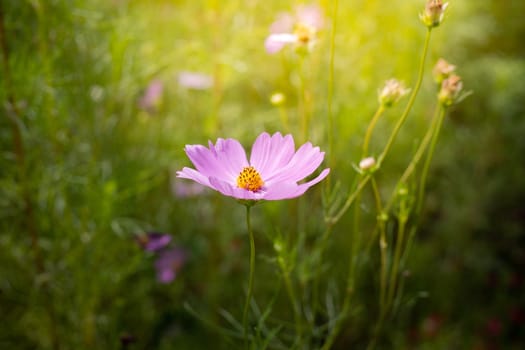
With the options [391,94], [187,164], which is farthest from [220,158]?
[187,164]

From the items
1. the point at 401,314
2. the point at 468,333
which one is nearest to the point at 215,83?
the point at 401,314

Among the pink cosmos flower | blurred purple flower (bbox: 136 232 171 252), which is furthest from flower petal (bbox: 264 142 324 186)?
blurred purple flower (bbox: 136 232 171 252)

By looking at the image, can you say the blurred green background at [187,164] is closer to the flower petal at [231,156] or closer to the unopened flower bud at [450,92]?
the flower petal at [231,156]

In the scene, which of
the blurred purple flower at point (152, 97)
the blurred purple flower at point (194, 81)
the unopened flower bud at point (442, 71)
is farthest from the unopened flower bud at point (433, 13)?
→ the blurred purple flower at point (194, 81)

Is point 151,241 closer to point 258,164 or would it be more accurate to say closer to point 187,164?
point 187,164

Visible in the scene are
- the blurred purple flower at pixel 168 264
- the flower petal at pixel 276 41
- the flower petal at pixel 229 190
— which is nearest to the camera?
the flower petal at pixel 229 190

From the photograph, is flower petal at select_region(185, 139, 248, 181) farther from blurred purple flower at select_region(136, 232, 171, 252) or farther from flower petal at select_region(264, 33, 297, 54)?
blurred purple flower at select_region(136, 232, 171, 252)
